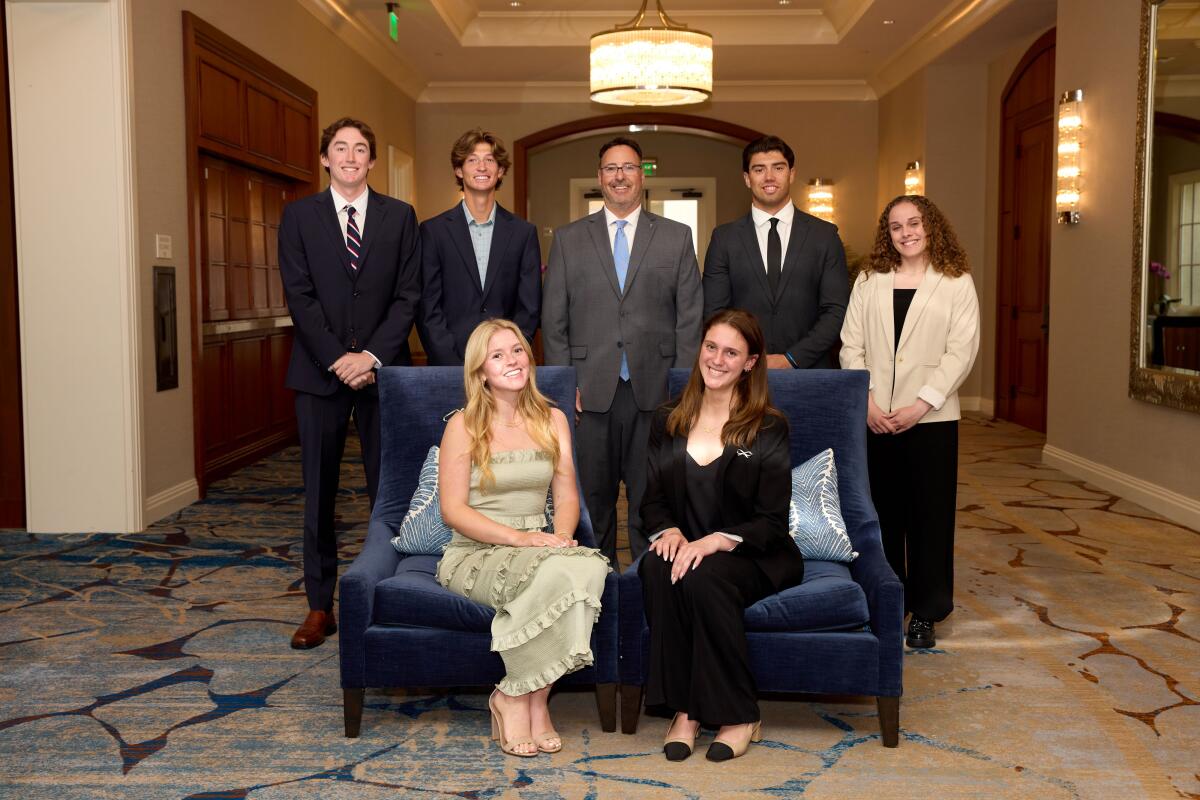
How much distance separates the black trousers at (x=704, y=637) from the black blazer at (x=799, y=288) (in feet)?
4.59

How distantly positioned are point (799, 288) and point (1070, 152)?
13.7 feet

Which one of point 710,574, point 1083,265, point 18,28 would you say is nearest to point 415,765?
point 710,574

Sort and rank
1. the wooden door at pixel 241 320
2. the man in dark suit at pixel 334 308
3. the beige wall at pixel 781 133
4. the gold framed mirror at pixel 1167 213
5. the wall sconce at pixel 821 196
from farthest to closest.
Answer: the beige wall at pixel 781 133 < the wall sconce at pixel 821 196 < the wooden door at pixel 241 320 < the gold framed mirror at pixel 1167 213 < the man in dark suit at pixel 334 308

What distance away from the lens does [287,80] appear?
8312mm

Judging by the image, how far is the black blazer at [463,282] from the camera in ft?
14.1

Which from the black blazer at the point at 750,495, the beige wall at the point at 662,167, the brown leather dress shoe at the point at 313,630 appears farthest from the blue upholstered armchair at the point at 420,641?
the beige wall at the point at 662,167

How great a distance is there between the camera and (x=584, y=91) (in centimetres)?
1321

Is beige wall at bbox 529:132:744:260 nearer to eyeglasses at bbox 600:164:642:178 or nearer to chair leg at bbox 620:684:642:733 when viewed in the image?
eyeglasses at bbox 600:164:642:178

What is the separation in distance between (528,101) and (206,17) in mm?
6696

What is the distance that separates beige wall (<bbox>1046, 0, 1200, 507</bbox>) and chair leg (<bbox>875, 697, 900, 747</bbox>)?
372 centimetres

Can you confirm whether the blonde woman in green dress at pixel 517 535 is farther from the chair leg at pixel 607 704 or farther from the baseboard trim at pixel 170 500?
the baseboard trim at pixel 170 500

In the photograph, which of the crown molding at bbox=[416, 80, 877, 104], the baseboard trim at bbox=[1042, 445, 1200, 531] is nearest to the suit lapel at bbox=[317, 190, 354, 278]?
the baseboard trim at bbox=[1042, 445, 1200, 531]

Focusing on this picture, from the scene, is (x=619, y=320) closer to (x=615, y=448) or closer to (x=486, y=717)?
(x=615, y=448)

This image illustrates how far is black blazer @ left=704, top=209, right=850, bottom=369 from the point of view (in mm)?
4352
